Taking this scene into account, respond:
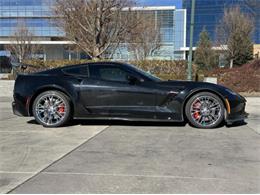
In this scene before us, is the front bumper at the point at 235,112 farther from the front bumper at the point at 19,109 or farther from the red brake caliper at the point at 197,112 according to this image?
the front bumper at the point at 19,109

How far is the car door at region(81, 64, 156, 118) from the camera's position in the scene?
7.84m

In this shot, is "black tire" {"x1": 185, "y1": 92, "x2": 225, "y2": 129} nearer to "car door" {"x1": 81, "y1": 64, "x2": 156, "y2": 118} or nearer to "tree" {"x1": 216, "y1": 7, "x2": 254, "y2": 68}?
"car door" {"x1": 81, "y1": 64, "x2": 156, "y2": 118}

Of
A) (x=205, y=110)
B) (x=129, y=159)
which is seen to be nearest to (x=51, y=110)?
(x=205, y=110)

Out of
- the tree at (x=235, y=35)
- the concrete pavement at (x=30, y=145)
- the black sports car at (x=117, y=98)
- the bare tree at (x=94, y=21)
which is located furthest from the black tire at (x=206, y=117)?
the tree at (x=235, y=35)

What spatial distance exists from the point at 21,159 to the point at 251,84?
587 inches

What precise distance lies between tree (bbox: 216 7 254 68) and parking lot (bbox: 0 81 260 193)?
1324 inches

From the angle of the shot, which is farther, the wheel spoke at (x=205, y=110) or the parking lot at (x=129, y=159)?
the wheel spoke at (x=205, y=110)

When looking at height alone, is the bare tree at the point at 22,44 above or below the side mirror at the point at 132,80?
above

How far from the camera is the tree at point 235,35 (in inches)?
1588

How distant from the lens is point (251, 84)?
18.5 metres

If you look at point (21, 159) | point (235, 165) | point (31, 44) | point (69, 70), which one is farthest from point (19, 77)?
point (31, 44)

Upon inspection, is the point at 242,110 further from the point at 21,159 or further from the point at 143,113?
the point at 21,159

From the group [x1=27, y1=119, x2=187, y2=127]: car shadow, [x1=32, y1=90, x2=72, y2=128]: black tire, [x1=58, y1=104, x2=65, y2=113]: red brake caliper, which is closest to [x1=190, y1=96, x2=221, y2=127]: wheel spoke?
[x1=27, y1=119, x2=187, y2=127]: car shadow

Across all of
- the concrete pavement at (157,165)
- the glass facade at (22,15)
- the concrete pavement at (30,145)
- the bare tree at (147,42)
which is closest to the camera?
the concrete pavement at (157,165)
